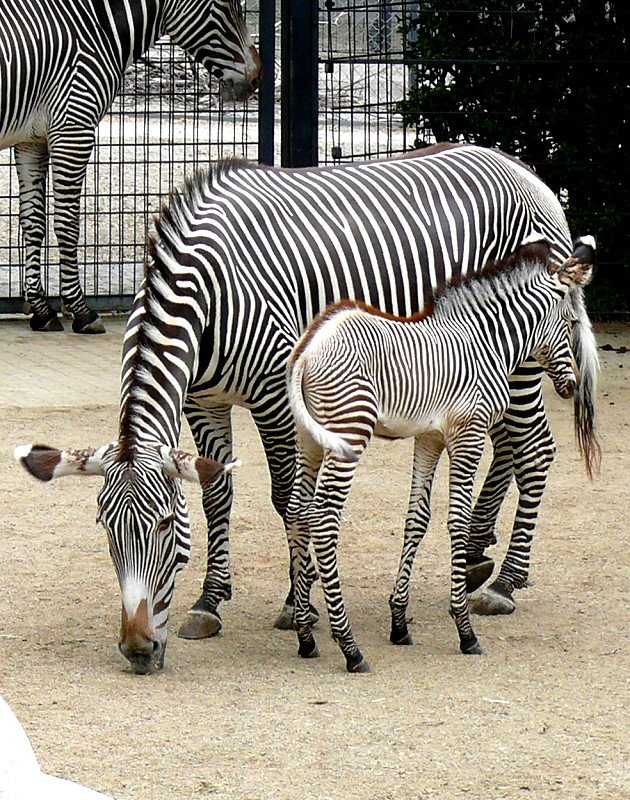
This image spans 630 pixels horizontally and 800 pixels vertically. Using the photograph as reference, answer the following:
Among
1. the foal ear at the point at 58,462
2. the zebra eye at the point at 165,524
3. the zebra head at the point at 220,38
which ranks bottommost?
the zebra eye at the point at 165,524

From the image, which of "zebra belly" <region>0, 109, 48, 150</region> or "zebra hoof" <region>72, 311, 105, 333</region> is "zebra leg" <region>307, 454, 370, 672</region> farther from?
"zebra hoof" <region>72, 311, 105, 333</region>

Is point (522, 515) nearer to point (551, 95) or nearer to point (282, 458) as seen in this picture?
point (282, 458)

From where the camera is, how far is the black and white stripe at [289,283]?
5066mm

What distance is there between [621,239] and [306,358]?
7.04 meters

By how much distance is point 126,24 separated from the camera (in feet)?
35.1

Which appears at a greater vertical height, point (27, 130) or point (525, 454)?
point (27, 130)

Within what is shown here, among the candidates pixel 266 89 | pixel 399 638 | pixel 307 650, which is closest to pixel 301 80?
pixel 266 89

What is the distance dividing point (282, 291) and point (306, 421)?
30.0 inches

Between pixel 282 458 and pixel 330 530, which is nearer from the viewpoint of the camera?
pixel 330 530

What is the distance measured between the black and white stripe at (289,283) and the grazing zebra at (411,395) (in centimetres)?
33

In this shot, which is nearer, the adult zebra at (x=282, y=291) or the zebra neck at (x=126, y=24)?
the adult zebra at (x=282, y=291)

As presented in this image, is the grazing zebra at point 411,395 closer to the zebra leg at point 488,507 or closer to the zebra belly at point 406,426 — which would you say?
the zebra belly at point 406,426

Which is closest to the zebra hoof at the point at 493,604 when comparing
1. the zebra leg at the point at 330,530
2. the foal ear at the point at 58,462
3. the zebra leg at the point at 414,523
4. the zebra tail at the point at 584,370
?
the zebra leg at the point at 414,523

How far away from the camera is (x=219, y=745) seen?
170 inches
